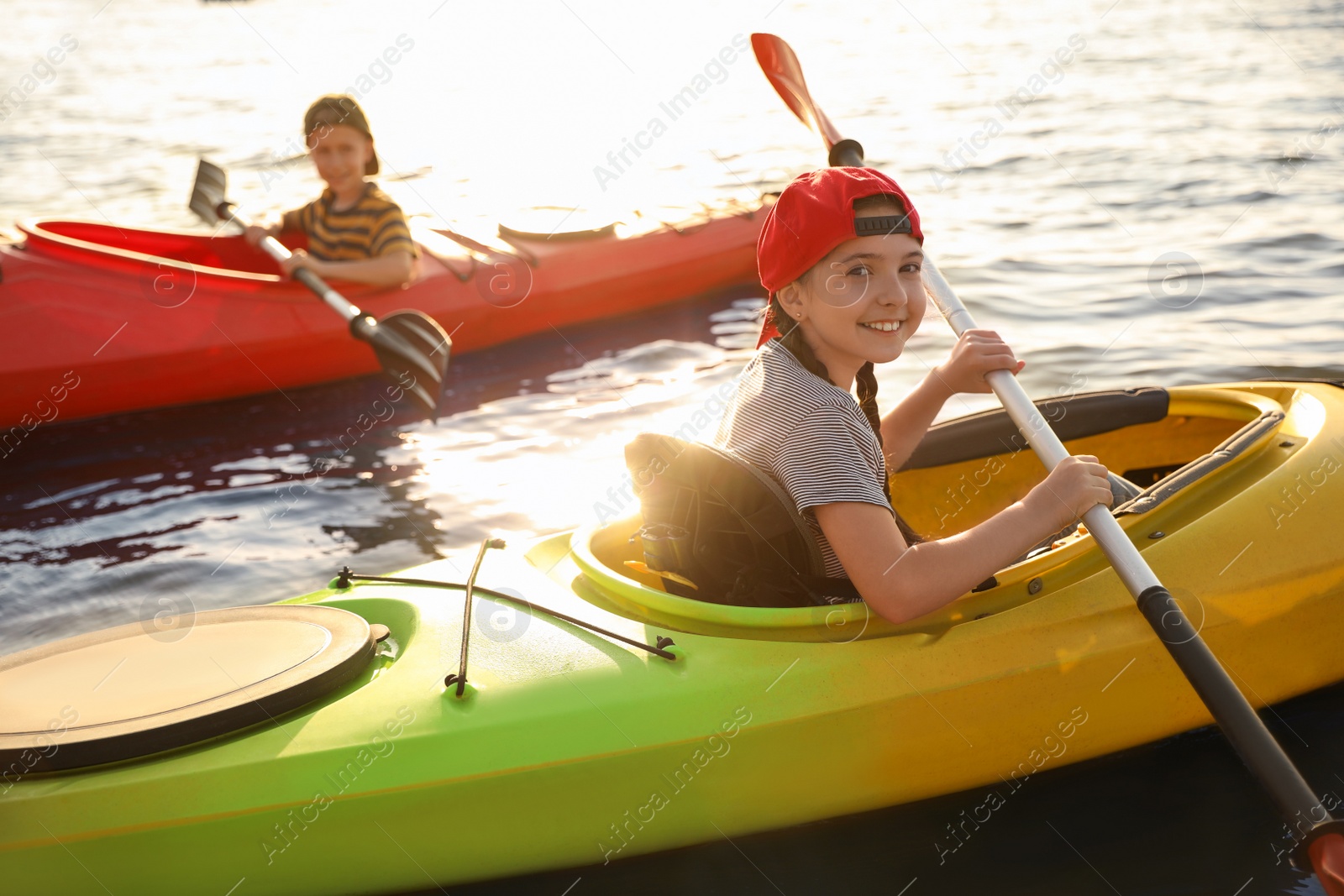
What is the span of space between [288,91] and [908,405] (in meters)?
14.8

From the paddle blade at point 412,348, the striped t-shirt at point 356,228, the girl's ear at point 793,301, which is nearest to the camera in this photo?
the girl's ear at point 793,301

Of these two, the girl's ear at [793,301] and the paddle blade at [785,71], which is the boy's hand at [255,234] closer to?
the paddle blade at [785,71]

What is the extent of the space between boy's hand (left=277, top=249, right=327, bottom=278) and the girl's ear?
2.83 m

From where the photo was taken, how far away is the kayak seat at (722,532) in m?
1.91

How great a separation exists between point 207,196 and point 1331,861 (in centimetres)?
444

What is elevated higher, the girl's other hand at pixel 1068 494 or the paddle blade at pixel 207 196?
the paddle blade at pixel 207 196

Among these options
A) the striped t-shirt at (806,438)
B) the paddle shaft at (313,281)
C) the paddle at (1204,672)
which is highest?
the paddle shaft at (313,281)

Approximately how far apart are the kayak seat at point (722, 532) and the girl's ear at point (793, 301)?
26 centimetres

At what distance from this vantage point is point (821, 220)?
73.1 inches

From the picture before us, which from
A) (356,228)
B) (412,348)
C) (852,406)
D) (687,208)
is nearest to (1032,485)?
(852,406)

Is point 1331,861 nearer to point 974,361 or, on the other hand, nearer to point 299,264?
point 974,361

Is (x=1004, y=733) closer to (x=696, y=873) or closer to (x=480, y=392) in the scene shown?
(x=696, y=873)

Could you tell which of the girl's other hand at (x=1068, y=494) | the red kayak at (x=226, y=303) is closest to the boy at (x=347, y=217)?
the red kayak at (x=226, y=303)

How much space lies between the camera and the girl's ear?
6.39 ft
